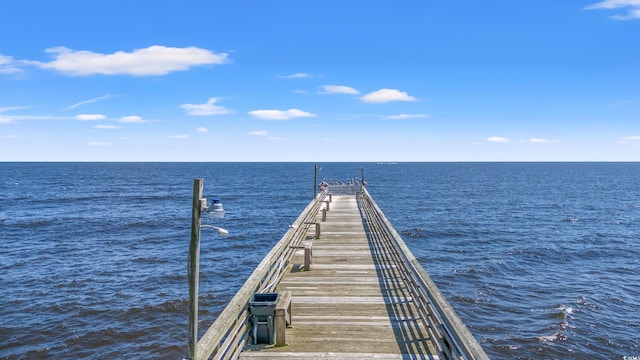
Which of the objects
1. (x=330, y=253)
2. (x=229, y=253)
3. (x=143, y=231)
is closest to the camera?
(x=330, y=253)

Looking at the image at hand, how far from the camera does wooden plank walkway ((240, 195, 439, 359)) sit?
24.1 feet

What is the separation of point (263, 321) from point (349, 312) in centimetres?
235

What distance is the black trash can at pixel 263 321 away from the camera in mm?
7469

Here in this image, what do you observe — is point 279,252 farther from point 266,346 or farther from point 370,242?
point 370,242

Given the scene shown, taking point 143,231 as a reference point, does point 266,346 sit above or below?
above

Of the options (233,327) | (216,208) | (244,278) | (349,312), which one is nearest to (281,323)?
(233,327)

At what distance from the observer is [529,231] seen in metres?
38.3

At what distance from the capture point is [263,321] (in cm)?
760

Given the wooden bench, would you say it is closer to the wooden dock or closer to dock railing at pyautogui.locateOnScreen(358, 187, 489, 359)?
the wooden dock

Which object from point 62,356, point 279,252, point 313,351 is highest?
point 279,252

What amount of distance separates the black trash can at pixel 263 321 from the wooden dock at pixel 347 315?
0.24ft

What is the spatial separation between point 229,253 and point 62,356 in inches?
593

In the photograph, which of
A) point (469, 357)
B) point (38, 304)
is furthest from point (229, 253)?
point (469, 357)

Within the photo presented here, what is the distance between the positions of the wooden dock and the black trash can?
0.07 m
